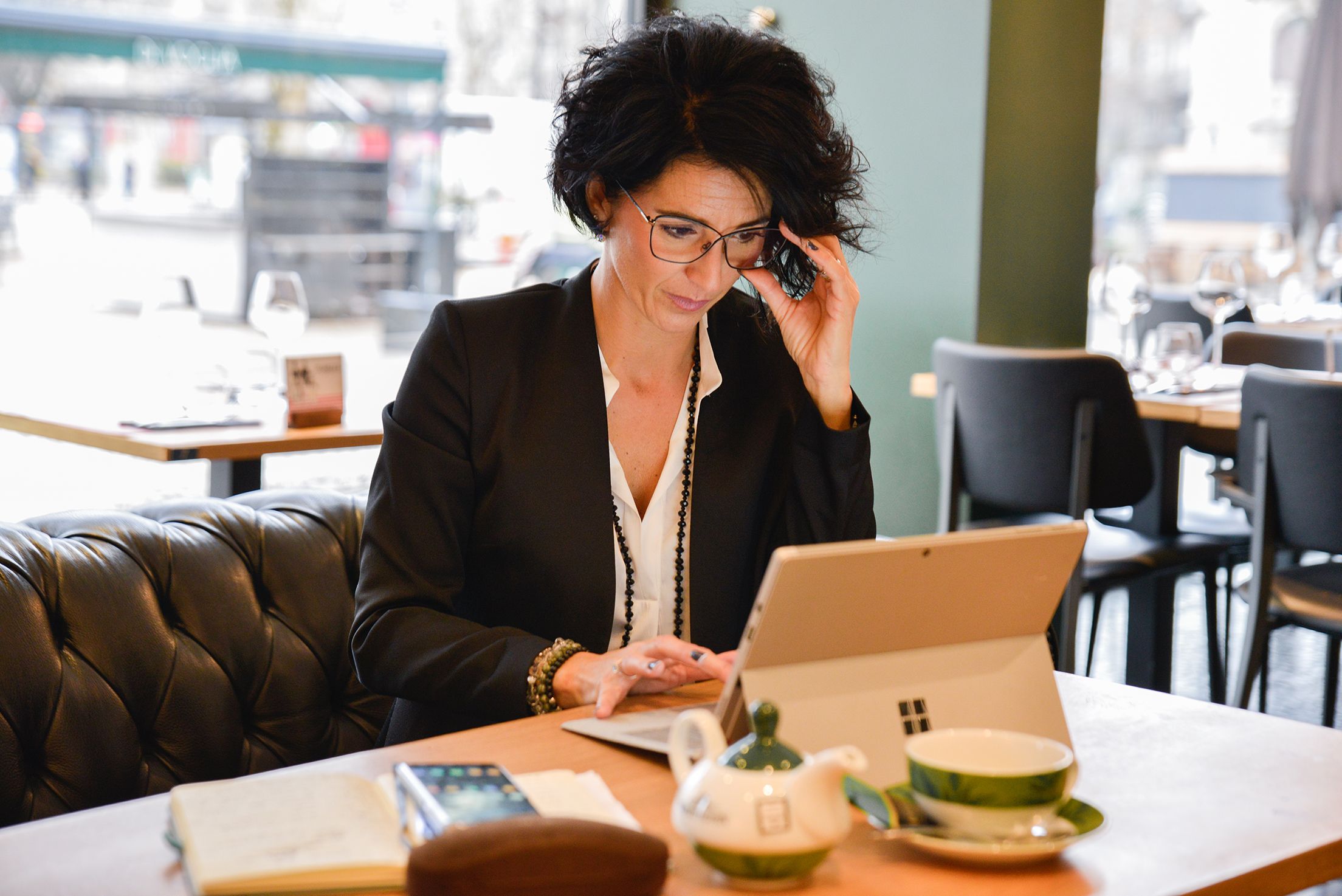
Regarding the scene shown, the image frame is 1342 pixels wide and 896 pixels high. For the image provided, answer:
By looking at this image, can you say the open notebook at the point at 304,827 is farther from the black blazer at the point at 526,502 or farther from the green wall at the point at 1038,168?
the green wall at the point at 1038,168

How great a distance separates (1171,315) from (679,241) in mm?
Answer: 3636

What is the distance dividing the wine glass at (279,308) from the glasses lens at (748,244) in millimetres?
1433

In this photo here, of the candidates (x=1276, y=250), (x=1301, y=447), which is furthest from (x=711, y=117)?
(x=1276, y=250)

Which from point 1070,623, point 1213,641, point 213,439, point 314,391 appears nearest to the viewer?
point 213,439

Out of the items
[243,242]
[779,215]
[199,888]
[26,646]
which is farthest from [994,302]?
[199,888]

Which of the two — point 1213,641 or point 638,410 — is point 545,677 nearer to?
point 638,410

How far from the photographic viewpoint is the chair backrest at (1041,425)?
2943 millimetres

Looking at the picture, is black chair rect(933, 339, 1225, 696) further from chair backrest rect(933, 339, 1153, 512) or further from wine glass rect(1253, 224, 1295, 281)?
wine glass rect(1253, 224, 1295, 281)

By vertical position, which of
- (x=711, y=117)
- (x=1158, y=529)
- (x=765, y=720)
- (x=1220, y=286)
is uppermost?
(x=711, y=117)

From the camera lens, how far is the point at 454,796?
94 cm

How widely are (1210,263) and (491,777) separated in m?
3.46

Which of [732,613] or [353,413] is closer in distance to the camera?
[732,613]

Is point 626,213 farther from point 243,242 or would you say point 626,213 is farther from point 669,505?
point 243,242

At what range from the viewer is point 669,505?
1665 millimetres
